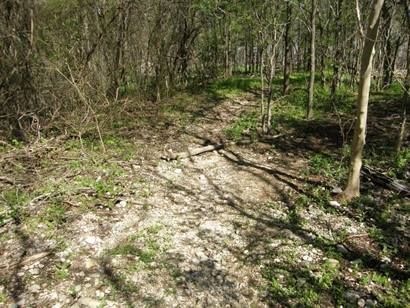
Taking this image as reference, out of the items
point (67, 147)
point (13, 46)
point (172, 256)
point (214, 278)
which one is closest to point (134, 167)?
point (67, 147)

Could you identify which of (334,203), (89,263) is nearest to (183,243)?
(89,263)

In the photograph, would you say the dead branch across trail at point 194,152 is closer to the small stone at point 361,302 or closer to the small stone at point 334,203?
the small stone at point 334,203

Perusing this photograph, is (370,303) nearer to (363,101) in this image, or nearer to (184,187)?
(363,101)

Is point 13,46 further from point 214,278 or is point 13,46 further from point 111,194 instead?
point 214,278

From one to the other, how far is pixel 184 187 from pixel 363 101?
3356 mm

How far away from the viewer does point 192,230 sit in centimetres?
477

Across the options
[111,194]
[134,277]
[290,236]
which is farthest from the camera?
[111,194]

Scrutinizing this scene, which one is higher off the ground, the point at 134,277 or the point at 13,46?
the point at 13,46

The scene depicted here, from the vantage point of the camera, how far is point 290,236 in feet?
15.2

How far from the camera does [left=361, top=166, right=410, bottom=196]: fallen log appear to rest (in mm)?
5648

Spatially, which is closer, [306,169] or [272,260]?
[272,260]

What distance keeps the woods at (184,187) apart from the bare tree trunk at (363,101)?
21 millimetres

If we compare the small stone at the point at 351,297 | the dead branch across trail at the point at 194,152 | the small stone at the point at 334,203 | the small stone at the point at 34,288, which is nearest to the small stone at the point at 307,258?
the small stone at the point at 351,297

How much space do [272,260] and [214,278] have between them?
830 mm
